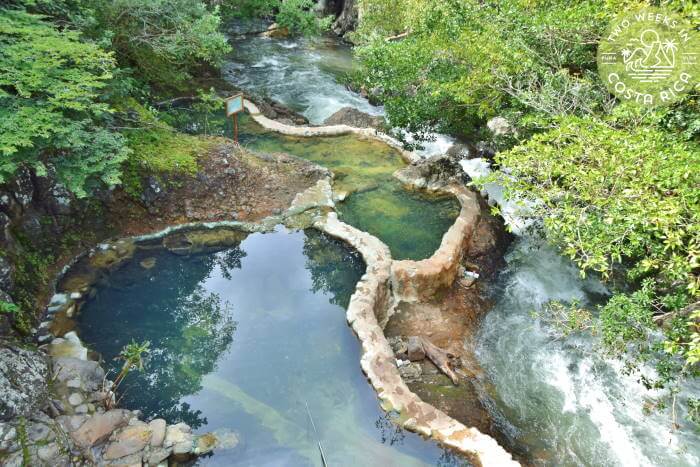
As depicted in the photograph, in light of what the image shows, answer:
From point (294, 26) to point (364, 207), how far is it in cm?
1370

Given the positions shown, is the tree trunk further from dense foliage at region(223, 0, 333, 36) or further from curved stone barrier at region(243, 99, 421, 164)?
curved stone barrier at region(243, 99, 421, 164)

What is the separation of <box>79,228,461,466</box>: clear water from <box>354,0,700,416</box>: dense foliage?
3032mm

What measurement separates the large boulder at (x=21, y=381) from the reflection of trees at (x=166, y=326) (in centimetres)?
92

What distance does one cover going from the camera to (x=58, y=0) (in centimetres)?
810

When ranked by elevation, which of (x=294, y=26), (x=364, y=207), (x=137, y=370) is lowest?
(x=137, y=370)

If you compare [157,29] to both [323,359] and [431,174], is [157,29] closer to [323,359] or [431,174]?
[431,174]

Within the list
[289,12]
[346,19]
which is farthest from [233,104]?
[346,19]

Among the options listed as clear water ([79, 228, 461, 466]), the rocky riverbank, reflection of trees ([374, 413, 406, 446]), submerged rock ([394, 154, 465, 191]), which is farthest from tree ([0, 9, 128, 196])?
submerged rock ([394, 154, 465, 191])

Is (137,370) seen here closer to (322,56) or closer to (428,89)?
(428,89)

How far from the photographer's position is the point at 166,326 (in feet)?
22.6

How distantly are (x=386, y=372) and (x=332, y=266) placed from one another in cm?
274

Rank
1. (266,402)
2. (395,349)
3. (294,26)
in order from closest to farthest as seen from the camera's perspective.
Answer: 1. (266,402)
2. (395,349)
3. (294,26)

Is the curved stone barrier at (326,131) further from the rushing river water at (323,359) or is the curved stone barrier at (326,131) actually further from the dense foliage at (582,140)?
the rushing river water at (323,359)

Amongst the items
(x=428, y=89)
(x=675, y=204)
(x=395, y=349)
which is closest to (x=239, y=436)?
(x=395, y=349)
